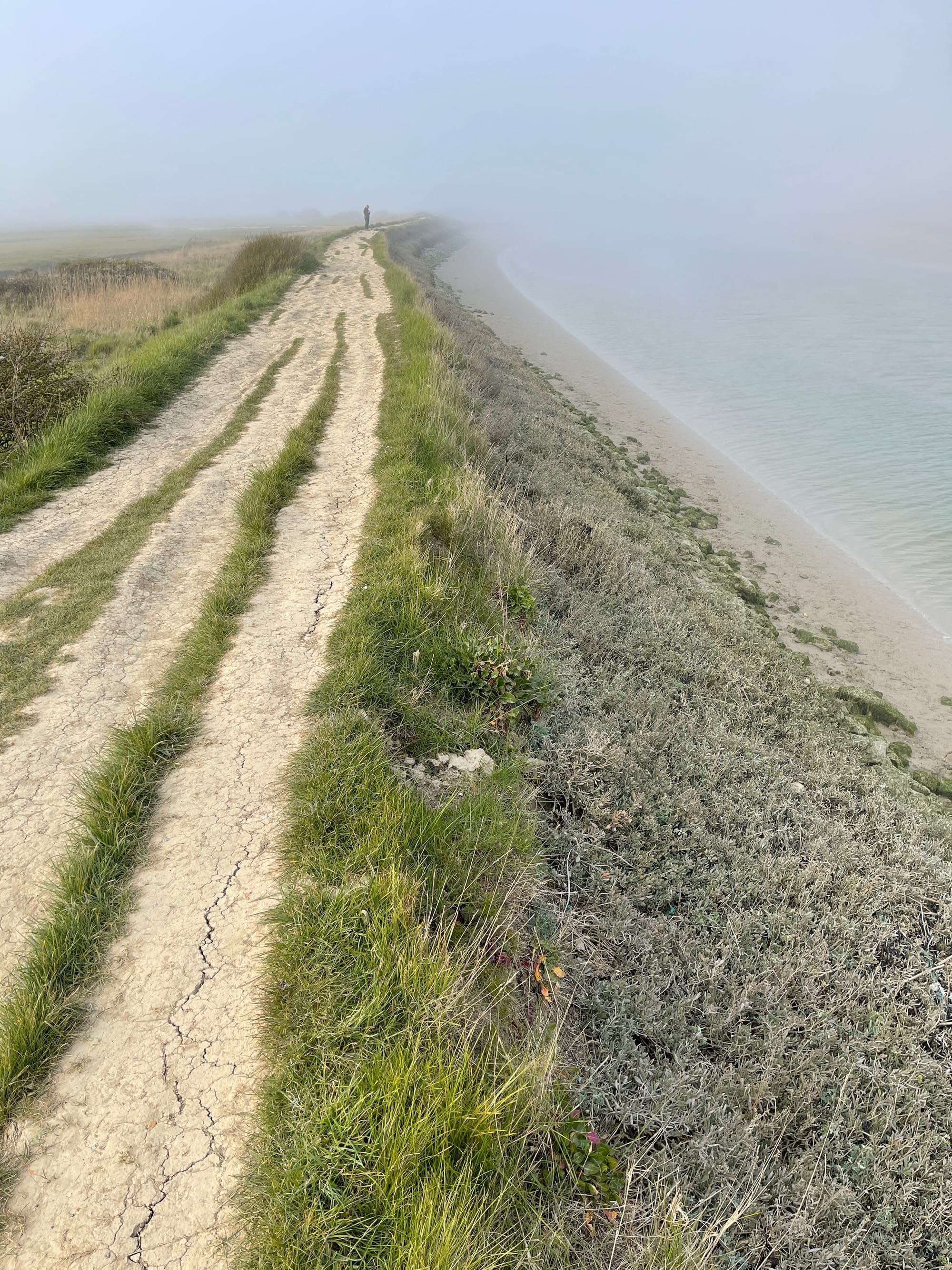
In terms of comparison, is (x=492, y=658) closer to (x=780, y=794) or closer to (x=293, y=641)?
(x=293, y=641)

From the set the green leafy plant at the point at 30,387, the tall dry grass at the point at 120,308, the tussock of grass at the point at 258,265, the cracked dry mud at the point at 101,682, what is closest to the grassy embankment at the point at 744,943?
the cracked dry mud at the point at 101,682

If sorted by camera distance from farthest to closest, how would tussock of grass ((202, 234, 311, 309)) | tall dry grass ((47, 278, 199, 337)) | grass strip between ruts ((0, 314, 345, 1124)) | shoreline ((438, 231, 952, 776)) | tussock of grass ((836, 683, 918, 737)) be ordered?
tussock of grass ((202, 234, 311, 309)), tall dry grass ((47, 278, 199, 337)), shoreline ((438, 231, 952, 776)), tussock of grass ((836, 683, 918, 737)), grass strip between ruts ((0, 314, 345, 1124))

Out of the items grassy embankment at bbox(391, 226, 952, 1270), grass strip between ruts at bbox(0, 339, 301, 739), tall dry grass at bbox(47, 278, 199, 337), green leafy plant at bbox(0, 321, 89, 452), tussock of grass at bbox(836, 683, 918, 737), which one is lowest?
tussock of grass at bbox(836, 683, 918, 737)

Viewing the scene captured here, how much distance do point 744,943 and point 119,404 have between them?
436 inches

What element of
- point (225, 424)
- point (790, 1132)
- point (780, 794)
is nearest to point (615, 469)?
point (225, 424)

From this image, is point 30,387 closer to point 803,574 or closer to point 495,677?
point 495,677

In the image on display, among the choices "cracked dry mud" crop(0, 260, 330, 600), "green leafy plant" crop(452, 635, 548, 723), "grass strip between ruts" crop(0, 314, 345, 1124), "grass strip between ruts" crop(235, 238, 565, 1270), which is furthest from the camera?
Answer: "cracked dry mud" crop(0, 260, 330, 600)

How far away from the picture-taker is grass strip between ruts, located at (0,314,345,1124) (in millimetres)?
2699

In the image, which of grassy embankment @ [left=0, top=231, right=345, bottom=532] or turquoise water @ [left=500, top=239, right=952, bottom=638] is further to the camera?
turquoise water @ [left=500, top=239, right=952, bottom=638]

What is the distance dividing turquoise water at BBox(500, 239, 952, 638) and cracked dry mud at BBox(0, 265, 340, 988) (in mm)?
11496

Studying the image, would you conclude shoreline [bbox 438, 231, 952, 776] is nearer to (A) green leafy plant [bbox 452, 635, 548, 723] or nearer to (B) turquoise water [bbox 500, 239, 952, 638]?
(B) turquoise water [bbox 500, 239, 952, 638]

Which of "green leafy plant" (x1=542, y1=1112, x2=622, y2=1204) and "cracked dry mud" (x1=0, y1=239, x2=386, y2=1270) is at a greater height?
"cracked dry mud" (x1=0, y1=239, x2=386, y2=1270)

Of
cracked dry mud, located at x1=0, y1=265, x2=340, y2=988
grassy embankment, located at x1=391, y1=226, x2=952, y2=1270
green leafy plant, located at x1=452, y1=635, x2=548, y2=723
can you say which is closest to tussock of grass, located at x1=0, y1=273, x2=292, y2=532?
cracked dry mud, located at x1=0, y1=265, x2=340, y2=988

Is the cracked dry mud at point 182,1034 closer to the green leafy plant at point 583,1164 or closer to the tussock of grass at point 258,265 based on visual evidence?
the green leafy plant at point 583,1164
